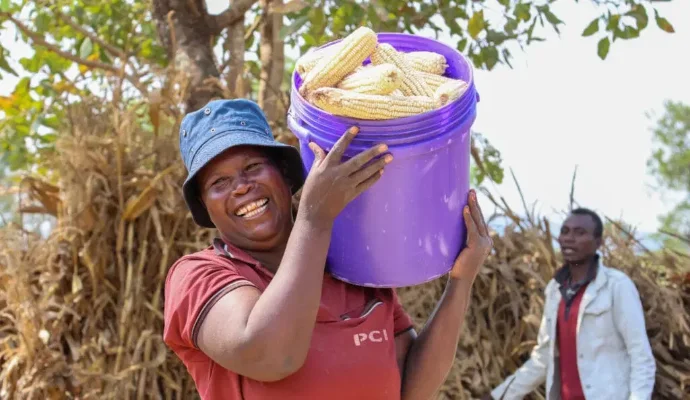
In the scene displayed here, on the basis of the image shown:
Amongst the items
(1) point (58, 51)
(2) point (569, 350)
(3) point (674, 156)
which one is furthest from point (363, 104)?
(3) point (674, 156)

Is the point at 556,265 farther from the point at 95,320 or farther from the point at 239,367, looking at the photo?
the point at 239,367

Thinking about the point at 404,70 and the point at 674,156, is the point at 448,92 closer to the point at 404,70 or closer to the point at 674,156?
the point at 404,70

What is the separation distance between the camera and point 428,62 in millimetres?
2199

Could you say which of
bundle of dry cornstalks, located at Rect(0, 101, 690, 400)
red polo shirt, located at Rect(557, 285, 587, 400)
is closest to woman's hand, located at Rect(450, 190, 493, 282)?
bundle of dry cornstalks, located at Rect(0, 101, 690, 400)

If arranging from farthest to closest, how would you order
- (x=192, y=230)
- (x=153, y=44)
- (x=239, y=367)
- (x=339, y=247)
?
1. (x=153, y=44)
2. (x=192, y=230)
3. (x=339, y=247)
4. (x=239, y=367)

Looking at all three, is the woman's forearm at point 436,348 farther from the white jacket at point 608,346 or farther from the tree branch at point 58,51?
the tree branch at point 58,51

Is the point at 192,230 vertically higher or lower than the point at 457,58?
lower

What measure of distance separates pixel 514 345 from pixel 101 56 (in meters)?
3.41

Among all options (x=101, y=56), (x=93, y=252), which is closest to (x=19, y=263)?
(x=93, y=252)

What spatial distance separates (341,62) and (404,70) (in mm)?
167

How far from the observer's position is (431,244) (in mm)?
2143

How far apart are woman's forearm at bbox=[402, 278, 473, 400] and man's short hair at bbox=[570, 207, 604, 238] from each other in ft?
11.2

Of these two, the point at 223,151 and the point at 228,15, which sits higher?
the point at 228,15

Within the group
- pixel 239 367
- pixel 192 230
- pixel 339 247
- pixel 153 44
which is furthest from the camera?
pixel 153 44
